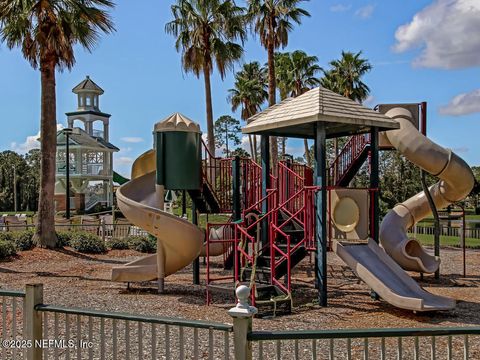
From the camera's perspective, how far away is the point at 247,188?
13664mm

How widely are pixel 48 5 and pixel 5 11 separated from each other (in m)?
1.35

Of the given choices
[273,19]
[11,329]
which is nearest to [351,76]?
[273,19]

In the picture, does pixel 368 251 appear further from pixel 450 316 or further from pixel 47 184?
pixel 47 184

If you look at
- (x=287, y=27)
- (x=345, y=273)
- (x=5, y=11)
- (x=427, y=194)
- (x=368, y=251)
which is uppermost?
(x=287, y=27)

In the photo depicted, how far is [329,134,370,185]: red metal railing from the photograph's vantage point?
1430cm

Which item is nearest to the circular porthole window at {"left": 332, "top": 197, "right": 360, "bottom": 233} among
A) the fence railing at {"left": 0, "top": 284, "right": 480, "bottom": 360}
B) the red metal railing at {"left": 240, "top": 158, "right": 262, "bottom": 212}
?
the red metal railing at {"left": 240, "top": 158, "right": 262, "bottom": 212}

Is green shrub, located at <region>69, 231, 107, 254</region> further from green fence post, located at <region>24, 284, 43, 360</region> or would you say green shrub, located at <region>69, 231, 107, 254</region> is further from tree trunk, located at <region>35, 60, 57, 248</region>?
green fence post, located at <region>24, 284, 43, 360</region>

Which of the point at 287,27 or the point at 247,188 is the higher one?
the point at 287,27

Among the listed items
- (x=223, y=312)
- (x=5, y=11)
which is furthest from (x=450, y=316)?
(x=5, y=11)

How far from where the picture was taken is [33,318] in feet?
16.1

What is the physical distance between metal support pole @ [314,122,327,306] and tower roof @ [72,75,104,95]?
46749 millimetres

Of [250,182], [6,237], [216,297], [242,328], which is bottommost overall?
Result: [216,297]

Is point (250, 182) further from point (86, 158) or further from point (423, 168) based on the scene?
point (86, 158)

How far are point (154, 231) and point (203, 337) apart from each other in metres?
4.44
